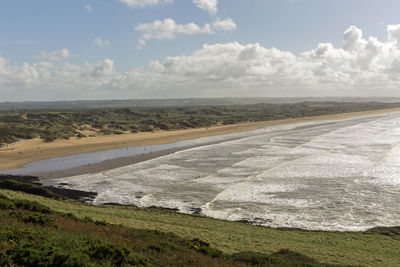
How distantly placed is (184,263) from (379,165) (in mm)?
33919

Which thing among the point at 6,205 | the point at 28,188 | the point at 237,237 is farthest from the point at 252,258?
the point at 28,188

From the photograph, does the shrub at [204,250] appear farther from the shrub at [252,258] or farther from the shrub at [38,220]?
the shrub at [38,220]

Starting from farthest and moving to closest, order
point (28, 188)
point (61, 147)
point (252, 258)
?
point (61, 147), point (28, 188), point (252, 258)

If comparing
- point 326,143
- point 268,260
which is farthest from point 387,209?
point 326,143

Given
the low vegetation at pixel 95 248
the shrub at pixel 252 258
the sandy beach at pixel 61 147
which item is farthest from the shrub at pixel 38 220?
the sandy beach at pixel 61 147

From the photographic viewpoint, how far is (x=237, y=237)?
17.7 meters

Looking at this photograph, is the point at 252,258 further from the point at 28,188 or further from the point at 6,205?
the point at 28,188

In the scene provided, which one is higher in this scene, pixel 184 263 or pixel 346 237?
pixel 184 263

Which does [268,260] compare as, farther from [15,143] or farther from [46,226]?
[15,143]

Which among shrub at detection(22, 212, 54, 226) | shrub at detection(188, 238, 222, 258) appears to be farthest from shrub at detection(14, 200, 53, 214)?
shrub at detection(188, 238, 222, 258)

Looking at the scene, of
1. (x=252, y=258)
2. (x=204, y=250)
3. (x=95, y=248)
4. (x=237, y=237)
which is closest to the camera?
(x=95, y=248)

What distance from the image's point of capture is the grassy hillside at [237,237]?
526 inches

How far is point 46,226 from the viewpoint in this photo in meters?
13.4

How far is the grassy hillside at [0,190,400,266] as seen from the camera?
43.8ft
